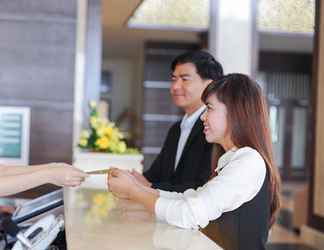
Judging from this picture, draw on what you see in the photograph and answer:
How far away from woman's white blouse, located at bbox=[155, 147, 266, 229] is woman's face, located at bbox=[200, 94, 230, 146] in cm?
12

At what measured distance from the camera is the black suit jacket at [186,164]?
2.12 m

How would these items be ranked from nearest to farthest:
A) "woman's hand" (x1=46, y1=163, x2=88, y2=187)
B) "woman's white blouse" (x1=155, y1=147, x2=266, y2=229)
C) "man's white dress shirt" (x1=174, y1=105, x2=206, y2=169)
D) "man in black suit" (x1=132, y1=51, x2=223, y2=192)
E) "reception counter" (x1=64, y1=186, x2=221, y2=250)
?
"reception counter" (x1=64, y1=186, x2=221, y2=250), "woman's white blouse" (x1=155, y1=147, x2=266, y2=229), "woman's hand" (x1=46, y1=163, x2=88, y2=187), "man in black suit" (x1=132, y1=51, x2=223, y2=192), "man's white dress shirt" (x1=174, y1=105, x2=206, y2=169)

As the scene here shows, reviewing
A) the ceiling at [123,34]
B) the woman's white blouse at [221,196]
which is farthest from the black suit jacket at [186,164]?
the ceiling at [123,34]

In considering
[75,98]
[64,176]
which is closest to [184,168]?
[64,176]

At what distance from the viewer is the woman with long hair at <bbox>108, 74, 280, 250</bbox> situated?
1.43 metres

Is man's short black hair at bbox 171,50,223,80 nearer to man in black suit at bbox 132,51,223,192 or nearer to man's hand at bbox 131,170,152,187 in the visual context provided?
man in black suit at bbox 132,51,223,192

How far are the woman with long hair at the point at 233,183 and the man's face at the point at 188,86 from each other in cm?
83

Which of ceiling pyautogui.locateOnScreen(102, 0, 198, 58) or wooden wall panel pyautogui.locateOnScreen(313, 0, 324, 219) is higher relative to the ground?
ceiling pyautogui.locateOnScreen(102, 0, 198, 58)

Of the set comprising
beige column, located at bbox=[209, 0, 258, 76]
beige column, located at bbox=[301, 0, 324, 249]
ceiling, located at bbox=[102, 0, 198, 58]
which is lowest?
beige column, located at bbox=[301, 0, 324, 249]

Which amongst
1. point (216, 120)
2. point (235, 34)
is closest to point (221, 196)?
point (216, 120)

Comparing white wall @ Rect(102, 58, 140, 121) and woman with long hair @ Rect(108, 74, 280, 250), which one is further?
white wall @ Rect(102, 58, 140, 121)

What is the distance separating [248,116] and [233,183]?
0.22m

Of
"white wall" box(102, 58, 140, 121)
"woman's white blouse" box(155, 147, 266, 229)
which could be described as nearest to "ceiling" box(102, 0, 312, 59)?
"white wall" box(102, 58, 140, 121)

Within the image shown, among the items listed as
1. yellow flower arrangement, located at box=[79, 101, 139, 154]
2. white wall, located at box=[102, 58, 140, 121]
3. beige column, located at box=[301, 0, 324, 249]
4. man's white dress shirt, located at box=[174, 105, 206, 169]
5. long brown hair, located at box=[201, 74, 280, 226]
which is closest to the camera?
long brown hair, located at box=[201, 74, 280, 226]
